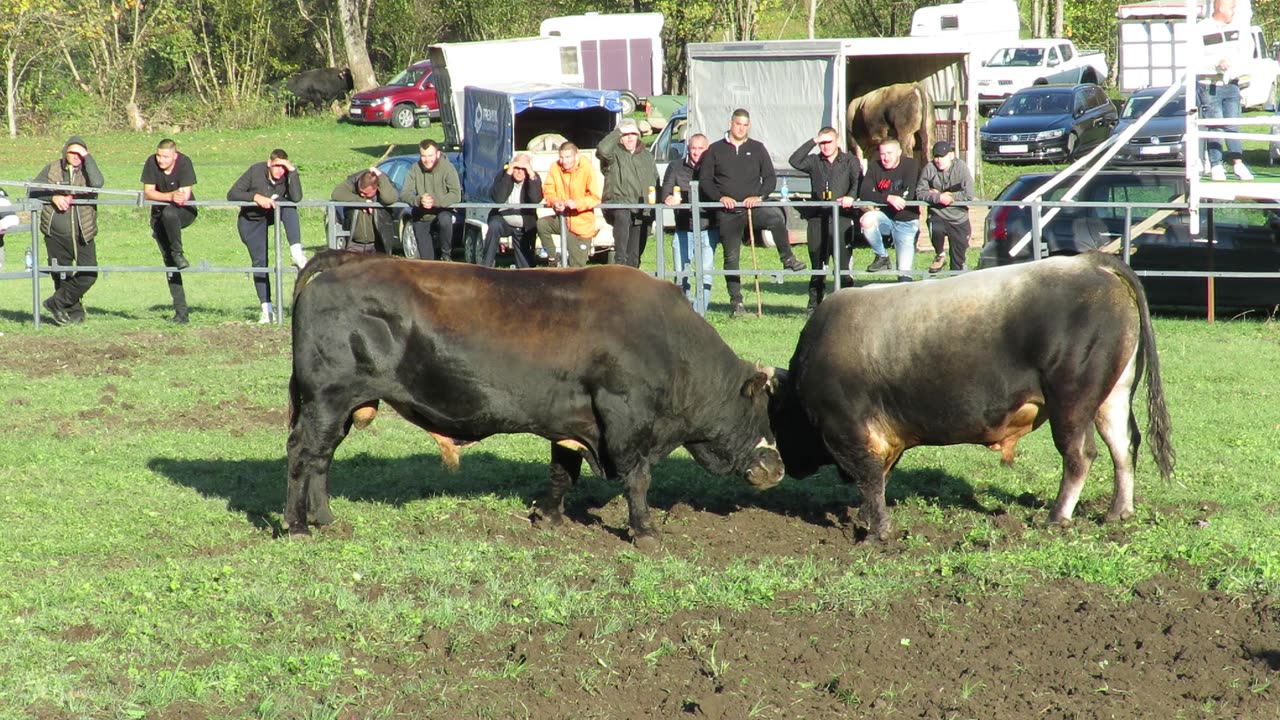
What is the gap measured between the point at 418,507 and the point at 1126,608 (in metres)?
4.12

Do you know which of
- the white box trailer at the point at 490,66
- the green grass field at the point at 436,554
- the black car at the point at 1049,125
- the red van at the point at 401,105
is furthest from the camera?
the red van at the point at 401,105

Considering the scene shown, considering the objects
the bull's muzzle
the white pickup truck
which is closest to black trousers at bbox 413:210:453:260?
the bull's muzzle

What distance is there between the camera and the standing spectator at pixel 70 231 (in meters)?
15.4

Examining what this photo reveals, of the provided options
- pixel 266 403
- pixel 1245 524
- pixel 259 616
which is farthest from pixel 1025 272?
pixel 266 403

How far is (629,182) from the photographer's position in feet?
50.9

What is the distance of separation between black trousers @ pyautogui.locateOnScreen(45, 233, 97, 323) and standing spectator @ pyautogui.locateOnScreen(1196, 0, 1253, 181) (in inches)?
472

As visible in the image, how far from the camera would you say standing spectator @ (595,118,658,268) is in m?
15.3

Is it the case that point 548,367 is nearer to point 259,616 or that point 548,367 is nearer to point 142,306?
point 259,616

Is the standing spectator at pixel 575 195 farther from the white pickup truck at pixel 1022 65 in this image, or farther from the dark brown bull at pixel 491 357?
the white pickup truck at pixel 1022 65

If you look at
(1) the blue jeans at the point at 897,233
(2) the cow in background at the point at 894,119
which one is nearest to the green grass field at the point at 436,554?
(1) the blue jeans at the point at 897,233

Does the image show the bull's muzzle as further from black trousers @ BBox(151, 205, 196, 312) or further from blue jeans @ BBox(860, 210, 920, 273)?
black trousers @ BBox(151, 205, 196, 312)

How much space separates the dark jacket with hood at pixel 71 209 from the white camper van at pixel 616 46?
18.3 metres

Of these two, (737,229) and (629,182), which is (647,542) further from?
(629,182)

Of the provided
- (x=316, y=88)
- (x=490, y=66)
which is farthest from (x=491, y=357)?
(x=316, y=88)
